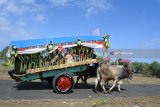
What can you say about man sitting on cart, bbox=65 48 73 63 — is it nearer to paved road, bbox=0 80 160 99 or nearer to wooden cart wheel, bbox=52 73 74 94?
wooden cart wheel, bbox=52 73 74 94

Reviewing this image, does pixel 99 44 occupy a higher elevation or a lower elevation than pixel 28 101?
higher

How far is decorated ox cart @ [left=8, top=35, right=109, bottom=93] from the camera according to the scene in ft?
50.6

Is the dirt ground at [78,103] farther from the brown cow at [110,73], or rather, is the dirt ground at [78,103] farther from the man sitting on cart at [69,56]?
the man sitting on cart at [69,56]

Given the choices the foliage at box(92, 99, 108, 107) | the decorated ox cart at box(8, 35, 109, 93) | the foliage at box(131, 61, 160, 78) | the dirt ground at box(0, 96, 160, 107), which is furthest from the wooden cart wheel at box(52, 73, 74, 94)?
the foliage at box(131, 61, 160, 78)

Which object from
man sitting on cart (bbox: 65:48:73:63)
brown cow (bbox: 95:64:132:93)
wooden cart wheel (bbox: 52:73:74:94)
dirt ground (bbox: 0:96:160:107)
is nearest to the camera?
dirt ground (bbox: 0:96:160:107)

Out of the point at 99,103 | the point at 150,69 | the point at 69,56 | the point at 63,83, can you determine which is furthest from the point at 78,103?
the point at 150,69

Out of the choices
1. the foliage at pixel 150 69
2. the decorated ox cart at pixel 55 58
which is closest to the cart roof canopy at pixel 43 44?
the decorated ox cart at pixel 55 58

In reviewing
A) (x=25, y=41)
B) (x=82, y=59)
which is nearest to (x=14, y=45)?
(x=25, y=41)

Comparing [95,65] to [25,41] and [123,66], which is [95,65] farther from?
[25,41]

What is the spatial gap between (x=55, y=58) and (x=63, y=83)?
4.11 ft

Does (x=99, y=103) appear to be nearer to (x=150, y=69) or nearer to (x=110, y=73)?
(x=110, y=73)

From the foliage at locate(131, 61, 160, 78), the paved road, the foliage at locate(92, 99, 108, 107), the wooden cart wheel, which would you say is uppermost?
the foliage at locate(131, 61, 160, 78)

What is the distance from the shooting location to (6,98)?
1355 centimetres

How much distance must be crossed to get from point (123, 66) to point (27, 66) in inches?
178
